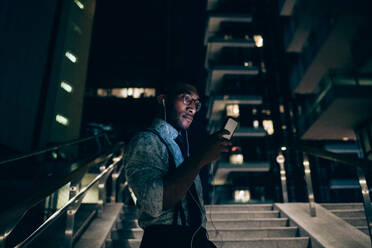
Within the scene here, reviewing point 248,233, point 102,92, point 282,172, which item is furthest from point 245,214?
point 102,92

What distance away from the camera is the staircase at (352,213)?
11.5 ft

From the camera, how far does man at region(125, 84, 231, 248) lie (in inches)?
42.7

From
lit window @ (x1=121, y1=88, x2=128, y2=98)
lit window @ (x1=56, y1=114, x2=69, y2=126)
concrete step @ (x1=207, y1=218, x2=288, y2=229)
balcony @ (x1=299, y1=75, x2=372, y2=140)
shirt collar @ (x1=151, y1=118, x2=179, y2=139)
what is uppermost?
lit window @ (x1=121, y1=88, x2=128, y2=98)

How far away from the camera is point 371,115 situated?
1134 centimetres

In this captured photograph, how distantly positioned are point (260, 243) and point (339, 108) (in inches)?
405

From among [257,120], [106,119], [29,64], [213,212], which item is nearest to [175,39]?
[106,119]

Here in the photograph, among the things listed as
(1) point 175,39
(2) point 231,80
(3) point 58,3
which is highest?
(1) point 175,39

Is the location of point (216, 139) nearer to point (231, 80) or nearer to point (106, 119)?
point (106, 119)

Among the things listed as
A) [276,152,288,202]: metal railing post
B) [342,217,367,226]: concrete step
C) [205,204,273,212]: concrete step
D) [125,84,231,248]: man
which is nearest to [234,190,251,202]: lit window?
[276,152,288,202]: metal railing post

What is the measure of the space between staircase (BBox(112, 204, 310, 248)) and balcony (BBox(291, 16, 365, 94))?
1040 centimetres

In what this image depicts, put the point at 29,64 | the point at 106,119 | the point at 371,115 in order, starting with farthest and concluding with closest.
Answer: the point at 106,119
the point at 371,115
the point at 29,64

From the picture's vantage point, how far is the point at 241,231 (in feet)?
10.7

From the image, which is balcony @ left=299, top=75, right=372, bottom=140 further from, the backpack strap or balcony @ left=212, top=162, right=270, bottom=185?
the backpack strap

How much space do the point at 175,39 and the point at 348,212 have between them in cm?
1534
